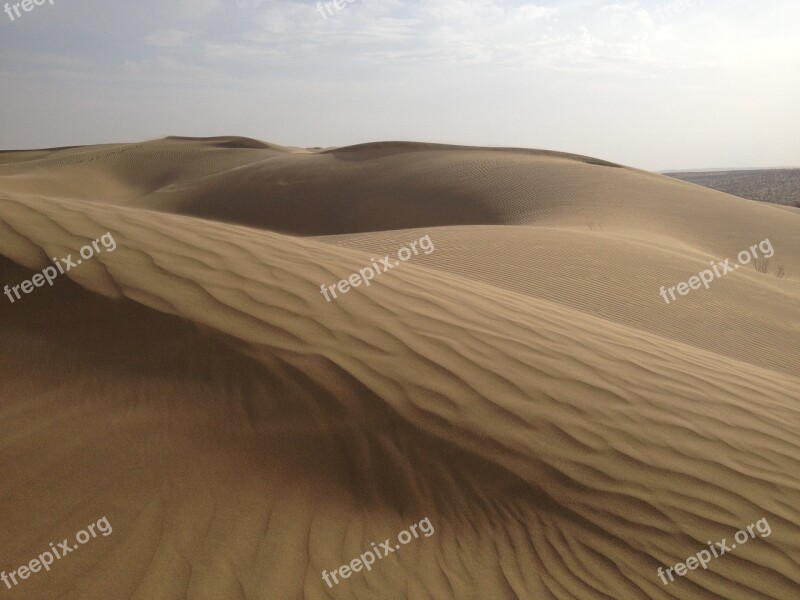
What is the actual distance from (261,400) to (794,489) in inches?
99.6

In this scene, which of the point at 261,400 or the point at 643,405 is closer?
the point at 261,400

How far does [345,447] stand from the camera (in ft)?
9.60

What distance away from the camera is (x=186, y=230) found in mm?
4727

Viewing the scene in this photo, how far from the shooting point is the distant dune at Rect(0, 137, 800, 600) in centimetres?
244

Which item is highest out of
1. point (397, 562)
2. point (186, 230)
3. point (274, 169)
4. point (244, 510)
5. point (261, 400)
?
point (274, 169)

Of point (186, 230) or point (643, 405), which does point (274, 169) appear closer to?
point (186, 230)

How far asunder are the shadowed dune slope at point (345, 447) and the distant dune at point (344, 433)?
11mm

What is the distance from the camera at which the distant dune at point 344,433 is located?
244 cm

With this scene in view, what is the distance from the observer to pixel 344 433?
2973 millimetres

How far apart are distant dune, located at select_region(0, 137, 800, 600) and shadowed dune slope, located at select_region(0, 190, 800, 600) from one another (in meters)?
0.01

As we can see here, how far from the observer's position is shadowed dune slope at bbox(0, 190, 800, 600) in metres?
2.43

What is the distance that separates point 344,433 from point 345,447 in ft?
0.23

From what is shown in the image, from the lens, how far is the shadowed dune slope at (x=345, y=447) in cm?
243

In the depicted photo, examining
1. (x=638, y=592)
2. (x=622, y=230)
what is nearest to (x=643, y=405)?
(x=638, y=592)
